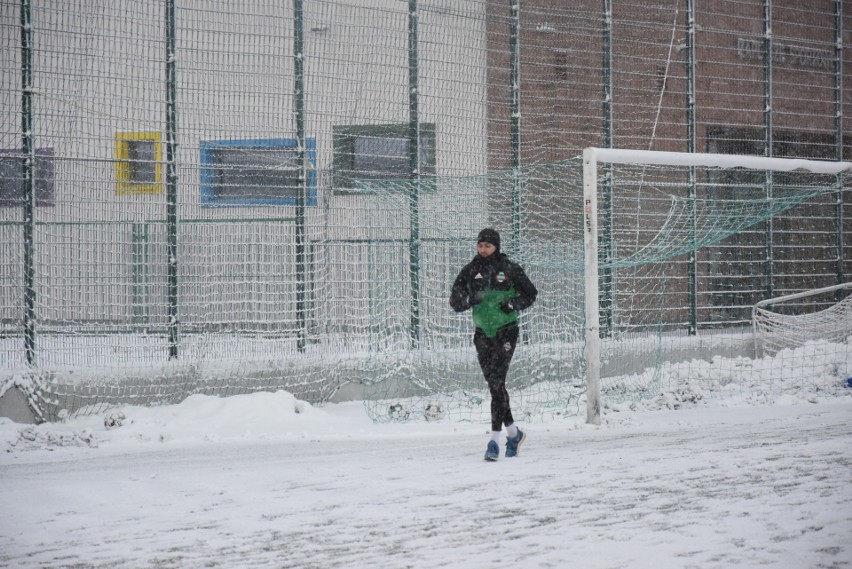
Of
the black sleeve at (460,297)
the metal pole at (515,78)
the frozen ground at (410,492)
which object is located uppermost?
the metal pole at (515,78)

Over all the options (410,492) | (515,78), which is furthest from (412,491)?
(515,78)

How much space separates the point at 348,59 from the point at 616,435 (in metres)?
4.73

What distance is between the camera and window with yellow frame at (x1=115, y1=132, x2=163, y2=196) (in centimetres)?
966

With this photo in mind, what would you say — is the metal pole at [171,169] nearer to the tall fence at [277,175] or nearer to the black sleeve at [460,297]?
the tall fence at [277,175]

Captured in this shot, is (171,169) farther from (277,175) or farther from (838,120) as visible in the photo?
(838,120)

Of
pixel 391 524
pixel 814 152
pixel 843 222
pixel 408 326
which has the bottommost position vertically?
pixel 391 524

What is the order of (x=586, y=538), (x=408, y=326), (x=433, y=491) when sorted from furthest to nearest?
(x=408, y=326) < (x=433, y=491) < (x=586, y=538)

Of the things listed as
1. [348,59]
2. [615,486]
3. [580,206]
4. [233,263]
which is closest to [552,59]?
[580,206]

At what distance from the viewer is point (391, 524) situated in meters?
5.67

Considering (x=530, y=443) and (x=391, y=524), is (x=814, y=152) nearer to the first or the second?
(x=530, y=443)

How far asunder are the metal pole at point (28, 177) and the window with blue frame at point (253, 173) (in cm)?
155

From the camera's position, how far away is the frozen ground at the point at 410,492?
5.07 m

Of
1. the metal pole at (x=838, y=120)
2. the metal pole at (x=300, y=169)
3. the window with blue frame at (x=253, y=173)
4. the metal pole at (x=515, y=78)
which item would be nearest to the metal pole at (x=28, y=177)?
the window with blue frame at (x=253, y=173)

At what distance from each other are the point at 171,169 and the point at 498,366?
13.0 ft
